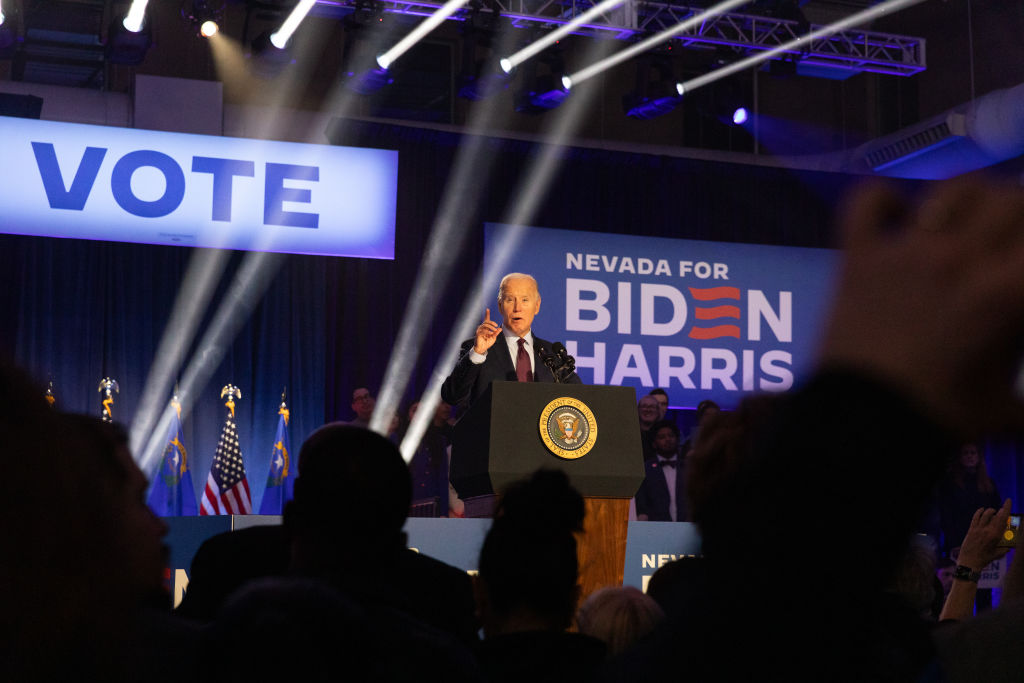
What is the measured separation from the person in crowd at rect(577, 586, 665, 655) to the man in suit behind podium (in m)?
1.97

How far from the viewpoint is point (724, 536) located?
39 centimetres

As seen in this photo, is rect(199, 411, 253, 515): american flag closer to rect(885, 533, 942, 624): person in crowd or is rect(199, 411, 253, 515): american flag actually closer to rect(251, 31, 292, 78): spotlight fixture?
rect(251, 31, 292, 78): spotlight fixture

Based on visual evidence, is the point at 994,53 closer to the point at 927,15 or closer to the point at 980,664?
the point at 927,15

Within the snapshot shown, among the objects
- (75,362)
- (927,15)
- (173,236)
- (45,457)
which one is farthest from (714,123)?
(45,457)

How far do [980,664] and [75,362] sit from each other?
813 centimetres

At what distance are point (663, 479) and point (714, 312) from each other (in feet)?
6.39

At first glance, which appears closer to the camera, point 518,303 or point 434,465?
point 518,303

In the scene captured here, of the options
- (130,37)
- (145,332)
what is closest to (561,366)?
(130,37)

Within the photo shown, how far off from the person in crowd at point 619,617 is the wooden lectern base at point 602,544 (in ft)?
4.23

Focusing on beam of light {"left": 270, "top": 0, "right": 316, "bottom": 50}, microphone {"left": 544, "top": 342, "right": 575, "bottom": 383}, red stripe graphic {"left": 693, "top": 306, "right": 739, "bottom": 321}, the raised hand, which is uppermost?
beam of light {"left": 270, "top": 0, "right": 316, "bottom": 50}

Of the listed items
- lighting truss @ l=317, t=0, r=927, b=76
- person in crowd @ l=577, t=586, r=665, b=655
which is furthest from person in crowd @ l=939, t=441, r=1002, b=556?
person in crowd @ l=577, t=586, r=665, b=655

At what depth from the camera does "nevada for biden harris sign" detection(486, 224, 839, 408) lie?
8734mm

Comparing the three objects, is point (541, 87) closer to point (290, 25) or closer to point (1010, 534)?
point (290, 25)

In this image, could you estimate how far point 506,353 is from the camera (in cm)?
406
